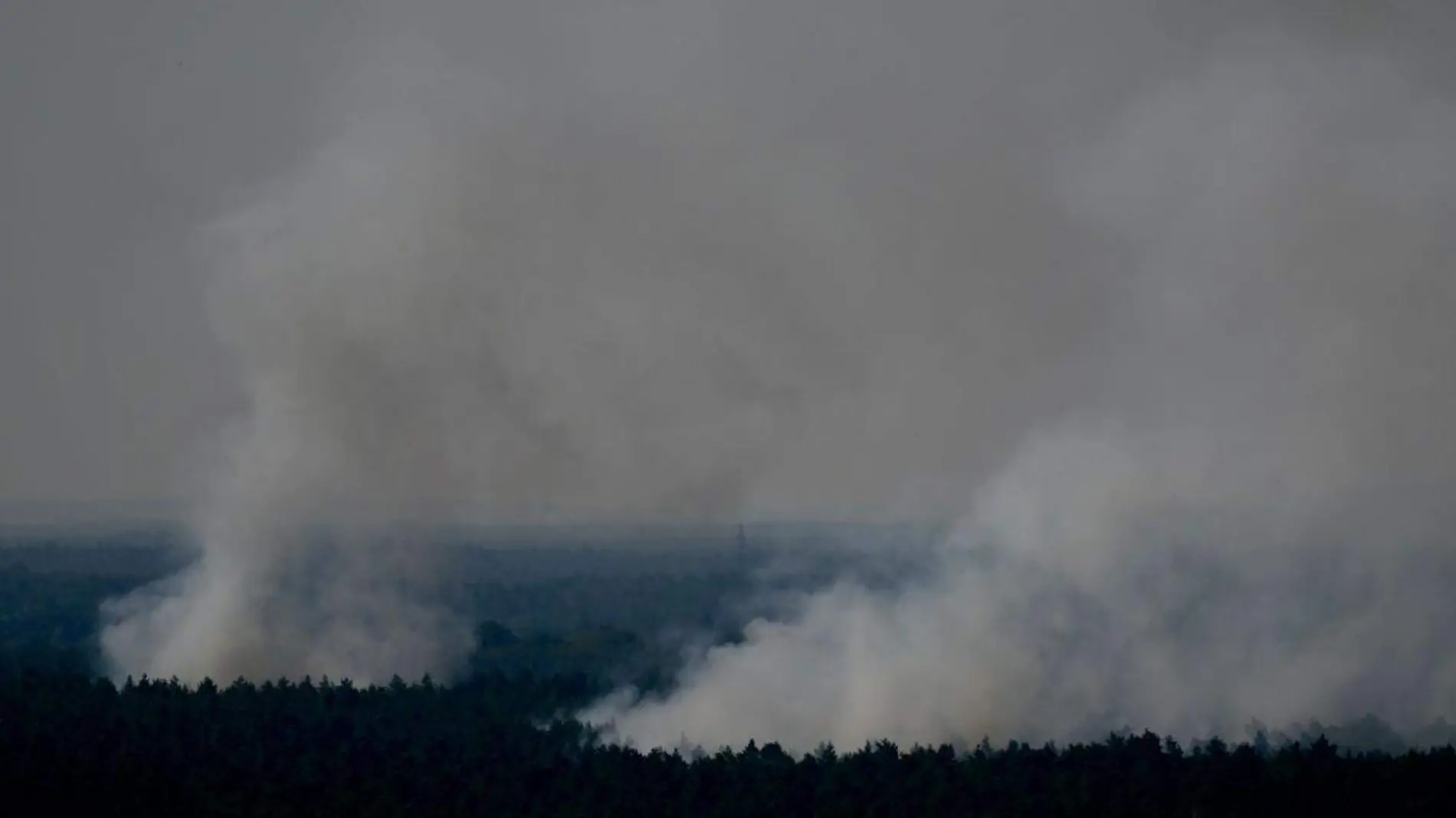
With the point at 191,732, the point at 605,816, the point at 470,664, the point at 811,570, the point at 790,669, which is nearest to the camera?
the point at 605,816

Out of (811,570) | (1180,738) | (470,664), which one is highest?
(811,570)

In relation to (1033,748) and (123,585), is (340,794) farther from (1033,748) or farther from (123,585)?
(123,585)

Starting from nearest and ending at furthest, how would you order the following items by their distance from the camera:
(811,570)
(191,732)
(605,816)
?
1. (605,816)
2. (191,732)
3. (811,570)

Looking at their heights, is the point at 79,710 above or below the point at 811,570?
below

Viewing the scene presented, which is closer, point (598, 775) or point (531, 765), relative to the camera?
point (598, 775)

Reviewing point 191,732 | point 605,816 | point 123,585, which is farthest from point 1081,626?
point 123,585

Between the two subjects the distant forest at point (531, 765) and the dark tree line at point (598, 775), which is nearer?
the dark tree line at point (598, 775)

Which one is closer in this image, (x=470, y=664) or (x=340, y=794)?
(x=340, y=794)

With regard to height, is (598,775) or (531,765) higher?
(531,765)

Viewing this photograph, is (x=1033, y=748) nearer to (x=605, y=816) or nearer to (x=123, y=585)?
(x=605, y=816)

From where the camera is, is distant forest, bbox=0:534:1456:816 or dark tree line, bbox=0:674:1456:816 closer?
dark tree line, bbox=0:674:1456:816
